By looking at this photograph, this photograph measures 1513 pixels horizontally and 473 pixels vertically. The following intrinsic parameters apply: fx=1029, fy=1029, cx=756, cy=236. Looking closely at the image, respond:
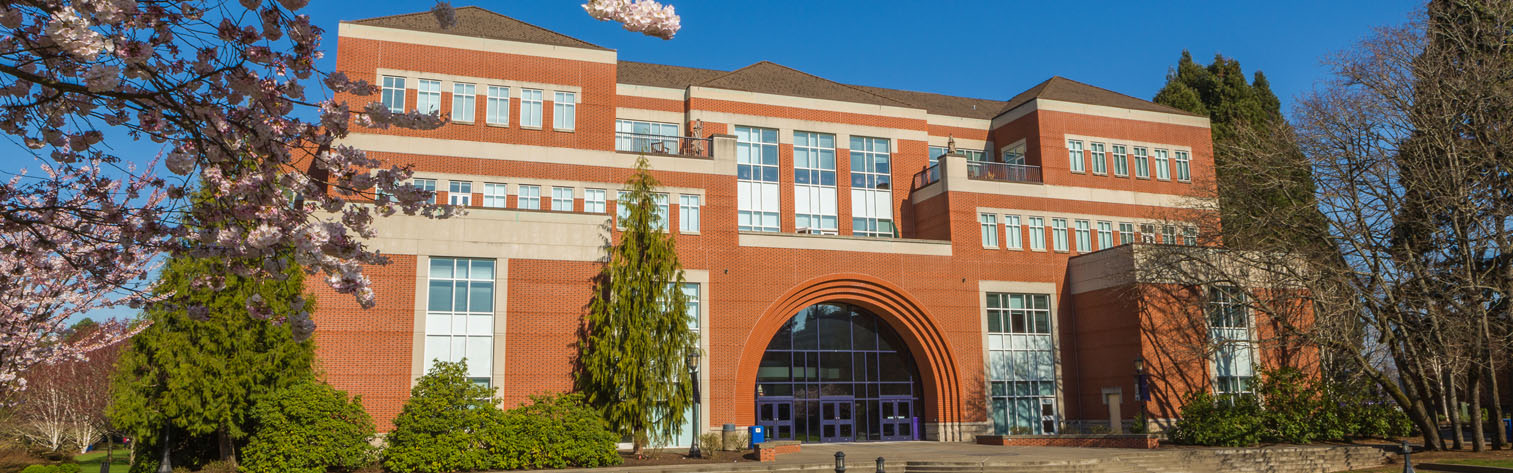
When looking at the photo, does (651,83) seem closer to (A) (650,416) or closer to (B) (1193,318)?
(A) (650,416)

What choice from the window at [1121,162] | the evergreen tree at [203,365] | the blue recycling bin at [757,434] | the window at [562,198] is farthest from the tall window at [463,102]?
the window at [1121,162]

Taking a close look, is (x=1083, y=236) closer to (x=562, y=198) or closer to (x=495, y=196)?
(x=562, y=198)

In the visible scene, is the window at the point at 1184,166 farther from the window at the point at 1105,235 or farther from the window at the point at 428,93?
the window at the point at 428,93

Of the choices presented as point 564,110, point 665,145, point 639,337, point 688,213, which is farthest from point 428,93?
point 639,337

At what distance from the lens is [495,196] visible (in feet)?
107

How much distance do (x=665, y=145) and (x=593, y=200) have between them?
4587 mm

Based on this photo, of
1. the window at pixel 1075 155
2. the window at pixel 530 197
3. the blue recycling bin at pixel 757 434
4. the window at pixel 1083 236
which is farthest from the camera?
the window at pixel 1075 155

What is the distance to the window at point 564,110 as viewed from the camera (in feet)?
110

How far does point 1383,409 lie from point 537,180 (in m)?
28.1

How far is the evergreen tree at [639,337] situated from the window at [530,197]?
12.1 ft

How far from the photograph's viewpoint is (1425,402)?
2859 cm

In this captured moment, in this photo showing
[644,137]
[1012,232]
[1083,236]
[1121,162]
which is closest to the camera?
[644,137]

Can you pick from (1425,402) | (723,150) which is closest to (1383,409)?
(1425,402)

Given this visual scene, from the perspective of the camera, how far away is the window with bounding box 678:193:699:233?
34219mm
